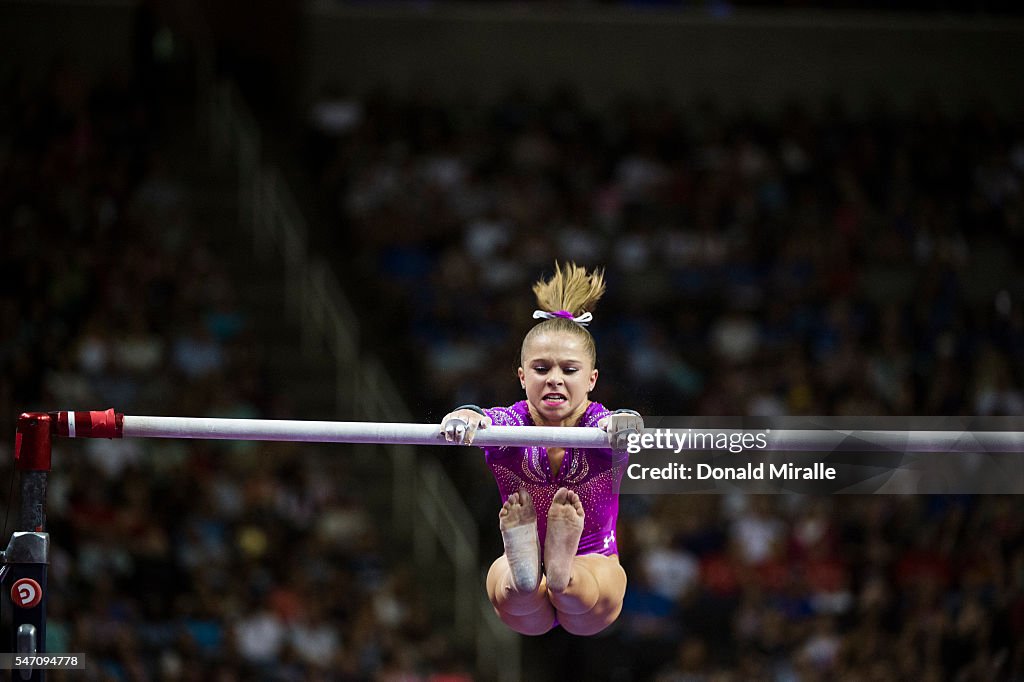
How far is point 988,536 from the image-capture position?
353 inches

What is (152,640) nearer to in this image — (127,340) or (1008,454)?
(127,340)

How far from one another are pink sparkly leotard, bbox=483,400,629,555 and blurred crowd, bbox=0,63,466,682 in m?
3.82

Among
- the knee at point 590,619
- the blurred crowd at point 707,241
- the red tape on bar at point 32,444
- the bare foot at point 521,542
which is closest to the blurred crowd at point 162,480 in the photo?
the blurred crowd at point 707,241

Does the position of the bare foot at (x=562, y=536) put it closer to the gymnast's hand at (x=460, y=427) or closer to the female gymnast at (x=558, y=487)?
the female gymnast at (x=558, y=487)

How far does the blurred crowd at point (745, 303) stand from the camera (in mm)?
8820

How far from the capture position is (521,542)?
459 centimetres

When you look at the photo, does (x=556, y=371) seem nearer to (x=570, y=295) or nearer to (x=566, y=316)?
(x=566, y=316)

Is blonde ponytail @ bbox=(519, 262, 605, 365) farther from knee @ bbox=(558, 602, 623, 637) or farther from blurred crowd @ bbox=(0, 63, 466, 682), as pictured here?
blurred crowd @ bbox=(0, 63, 466, 682)

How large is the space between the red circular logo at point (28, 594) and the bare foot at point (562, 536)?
187 centimetres

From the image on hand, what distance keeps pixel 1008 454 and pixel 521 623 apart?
2133mm

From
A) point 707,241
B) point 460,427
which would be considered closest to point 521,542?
point 460,427

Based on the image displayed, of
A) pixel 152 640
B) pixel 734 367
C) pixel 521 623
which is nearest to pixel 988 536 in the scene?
pixel 734 367

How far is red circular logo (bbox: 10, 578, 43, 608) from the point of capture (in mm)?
4507

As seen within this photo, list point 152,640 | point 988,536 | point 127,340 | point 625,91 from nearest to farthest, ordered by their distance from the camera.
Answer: point 152,640 < point 988,536 < point 127,340 < point 625,91
